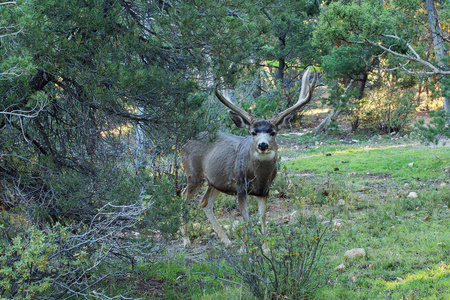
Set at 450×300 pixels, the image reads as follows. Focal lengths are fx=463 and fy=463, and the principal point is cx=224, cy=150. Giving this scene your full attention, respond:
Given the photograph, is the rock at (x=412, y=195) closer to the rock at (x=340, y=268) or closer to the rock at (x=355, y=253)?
the rock at (x=355, y=253)

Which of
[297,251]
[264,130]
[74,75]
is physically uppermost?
[74,75]

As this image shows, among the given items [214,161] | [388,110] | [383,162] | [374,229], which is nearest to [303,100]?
[214,161]

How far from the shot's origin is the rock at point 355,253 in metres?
5.73

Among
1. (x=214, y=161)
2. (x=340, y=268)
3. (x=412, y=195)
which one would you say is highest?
(x=214, y=161)

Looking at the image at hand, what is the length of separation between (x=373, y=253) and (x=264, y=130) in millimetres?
2195

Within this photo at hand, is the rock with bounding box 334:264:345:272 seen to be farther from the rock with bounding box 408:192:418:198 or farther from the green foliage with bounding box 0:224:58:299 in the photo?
the rock with bounding box 408:192:418:198

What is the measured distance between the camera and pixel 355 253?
5781 mm

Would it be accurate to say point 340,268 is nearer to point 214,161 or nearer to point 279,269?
point 279,269

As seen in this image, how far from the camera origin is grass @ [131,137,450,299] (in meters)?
4.96

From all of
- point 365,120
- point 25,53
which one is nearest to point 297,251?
point 25,53

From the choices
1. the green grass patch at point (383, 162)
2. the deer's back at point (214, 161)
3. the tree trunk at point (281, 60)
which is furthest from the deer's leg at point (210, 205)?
the tree trunk at point (281, 60)

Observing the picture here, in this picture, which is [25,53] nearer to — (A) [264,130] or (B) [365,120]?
(A) [264,130]

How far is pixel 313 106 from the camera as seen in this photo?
23.3m

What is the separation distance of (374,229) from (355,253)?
126 cm
